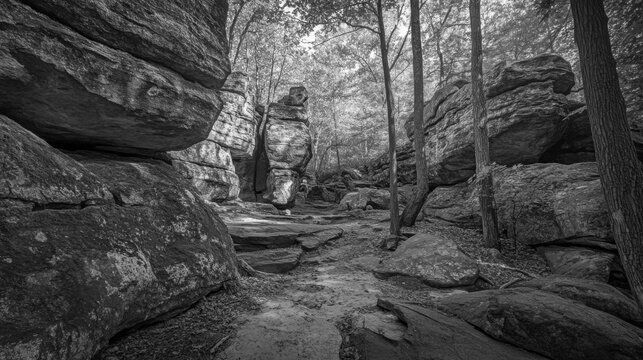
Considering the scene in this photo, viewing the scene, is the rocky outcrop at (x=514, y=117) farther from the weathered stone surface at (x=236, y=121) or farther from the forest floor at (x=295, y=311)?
the weathered stone surface at (x=236, y=121)

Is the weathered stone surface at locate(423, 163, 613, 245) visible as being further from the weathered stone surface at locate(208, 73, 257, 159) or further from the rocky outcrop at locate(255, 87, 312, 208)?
the weathered stone surface at locate(208, 73, 257, 159)

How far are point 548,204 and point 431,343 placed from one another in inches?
330

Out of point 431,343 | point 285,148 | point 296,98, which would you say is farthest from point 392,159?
point 296,98

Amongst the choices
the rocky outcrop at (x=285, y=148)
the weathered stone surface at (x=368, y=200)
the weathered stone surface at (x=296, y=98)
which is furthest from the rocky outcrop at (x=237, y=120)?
the weathered stone surface at (x=368, y=200)

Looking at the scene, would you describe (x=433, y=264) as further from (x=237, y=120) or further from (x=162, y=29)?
(x=237, y=120)

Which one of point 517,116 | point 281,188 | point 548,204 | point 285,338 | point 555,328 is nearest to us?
point 555,328

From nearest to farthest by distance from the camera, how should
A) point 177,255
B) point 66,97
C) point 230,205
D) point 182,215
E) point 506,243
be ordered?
point 66,97 < point 177,255 < point 182,215 < point 506,243 < point 230,205

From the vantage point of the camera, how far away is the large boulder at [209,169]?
15.6 m

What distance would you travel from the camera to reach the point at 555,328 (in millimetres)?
3541

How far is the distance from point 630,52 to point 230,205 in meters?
18.9

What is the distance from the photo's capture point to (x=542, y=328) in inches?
141

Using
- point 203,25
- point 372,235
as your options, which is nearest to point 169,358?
point 203,25

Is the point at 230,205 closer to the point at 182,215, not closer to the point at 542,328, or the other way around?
the point at 182,215

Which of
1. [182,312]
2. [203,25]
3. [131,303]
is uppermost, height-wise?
[203,25]
